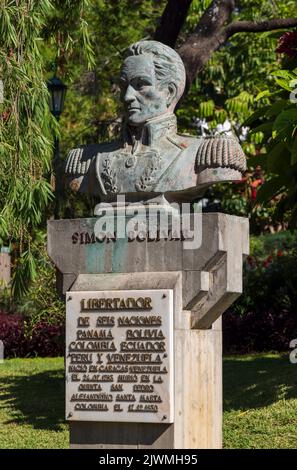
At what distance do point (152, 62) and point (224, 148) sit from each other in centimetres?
98

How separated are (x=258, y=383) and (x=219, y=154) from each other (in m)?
5.52

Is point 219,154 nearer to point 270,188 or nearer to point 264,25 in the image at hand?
point 270,188

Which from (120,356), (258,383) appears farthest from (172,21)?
(120,356)

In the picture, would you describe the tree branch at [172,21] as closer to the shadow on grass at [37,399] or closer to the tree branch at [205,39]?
the tree branch at [205,39]

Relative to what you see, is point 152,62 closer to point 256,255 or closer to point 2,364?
point 2,364

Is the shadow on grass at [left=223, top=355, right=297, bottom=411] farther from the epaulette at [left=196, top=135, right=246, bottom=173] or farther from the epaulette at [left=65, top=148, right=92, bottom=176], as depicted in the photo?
the epaulette at [left=196, top=135, right=246, bottom=173]

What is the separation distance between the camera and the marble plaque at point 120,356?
27.5ft

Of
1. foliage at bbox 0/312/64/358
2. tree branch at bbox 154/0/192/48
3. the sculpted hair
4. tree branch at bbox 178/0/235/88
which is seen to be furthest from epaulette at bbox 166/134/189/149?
foliage at bbox 0/312/64/358

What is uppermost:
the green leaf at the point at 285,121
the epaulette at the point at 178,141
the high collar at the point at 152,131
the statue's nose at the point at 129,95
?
the green leaf at the point at 285,121

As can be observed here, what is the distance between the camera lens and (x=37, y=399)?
563 inches

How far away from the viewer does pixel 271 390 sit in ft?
42.5

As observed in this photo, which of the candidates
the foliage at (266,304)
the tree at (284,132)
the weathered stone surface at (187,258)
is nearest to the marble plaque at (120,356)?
the weathered stone surface at (187,258)

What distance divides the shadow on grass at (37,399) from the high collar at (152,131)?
4478 mm

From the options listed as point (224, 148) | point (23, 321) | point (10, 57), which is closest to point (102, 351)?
point (224, 148)
